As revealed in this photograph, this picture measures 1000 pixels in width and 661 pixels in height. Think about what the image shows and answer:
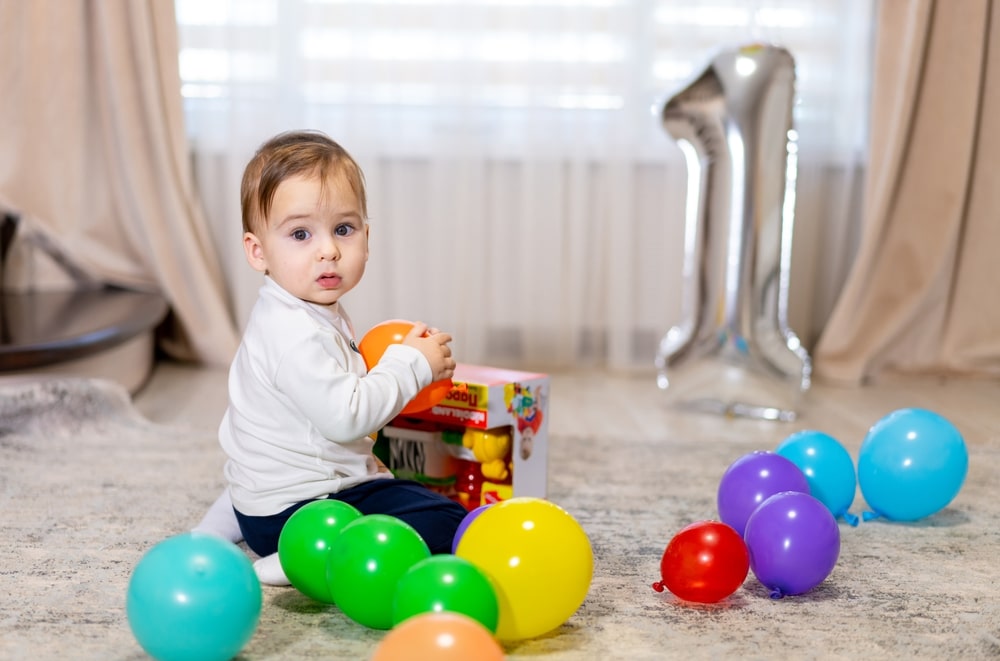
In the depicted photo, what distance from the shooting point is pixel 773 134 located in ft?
8.29

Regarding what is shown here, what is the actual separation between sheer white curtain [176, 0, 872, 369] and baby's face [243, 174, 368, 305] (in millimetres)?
1562

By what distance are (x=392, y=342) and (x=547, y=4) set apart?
5.82 feet

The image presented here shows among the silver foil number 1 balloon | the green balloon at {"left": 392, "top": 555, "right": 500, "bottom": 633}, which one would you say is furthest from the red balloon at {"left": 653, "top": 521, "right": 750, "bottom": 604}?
the silver foil number 1 balloon

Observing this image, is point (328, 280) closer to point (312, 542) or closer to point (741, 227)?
point (312, 542)

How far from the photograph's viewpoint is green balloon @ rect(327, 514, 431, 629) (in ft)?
3.94

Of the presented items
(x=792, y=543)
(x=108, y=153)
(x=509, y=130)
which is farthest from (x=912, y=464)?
(x=108, y=153)

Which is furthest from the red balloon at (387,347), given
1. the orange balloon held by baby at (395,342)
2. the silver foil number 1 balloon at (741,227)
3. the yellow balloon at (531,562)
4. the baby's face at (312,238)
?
the silver foil number 1 balloon at (741,227)

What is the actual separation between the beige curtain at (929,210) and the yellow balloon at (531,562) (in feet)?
6.52

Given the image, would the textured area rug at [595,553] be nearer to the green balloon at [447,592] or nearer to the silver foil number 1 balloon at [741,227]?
A: the green balloon at [447,592]

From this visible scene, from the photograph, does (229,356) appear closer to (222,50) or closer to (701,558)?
(222,50)

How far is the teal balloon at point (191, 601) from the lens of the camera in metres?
1.10

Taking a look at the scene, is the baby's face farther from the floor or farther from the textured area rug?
the floor

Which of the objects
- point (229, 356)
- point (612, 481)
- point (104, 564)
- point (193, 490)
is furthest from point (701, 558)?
point (229, 356)

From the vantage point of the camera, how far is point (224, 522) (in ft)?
5.23
